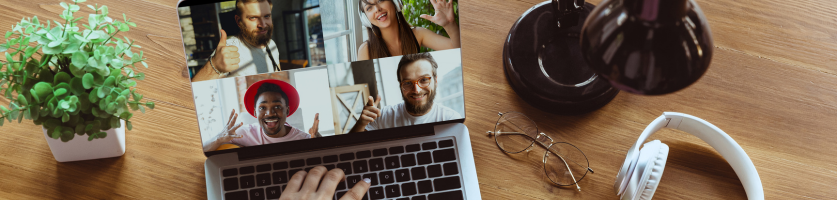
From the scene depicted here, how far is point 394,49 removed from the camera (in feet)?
2.41

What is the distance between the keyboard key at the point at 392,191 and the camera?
0.72m

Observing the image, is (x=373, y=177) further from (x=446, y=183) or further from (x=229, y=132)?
(x=229, y=132)

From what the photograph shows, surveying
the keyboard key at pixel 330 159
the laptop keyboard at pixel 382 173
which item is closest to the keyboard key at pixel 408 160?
the laptop keyboard at pixel 382 173

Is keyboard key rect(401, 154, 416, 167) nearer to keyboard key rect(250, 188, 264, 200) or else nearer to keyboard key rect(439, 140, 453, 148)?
keyboard key rect(439, 140, 453, 148)

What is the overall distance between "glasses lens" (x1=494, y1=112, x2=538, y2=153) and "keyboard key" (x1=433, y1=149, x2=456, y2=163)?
9cm

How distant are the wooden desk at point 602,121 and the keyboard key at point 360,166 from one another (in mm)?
175

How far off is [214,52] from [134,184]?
251 millimetres

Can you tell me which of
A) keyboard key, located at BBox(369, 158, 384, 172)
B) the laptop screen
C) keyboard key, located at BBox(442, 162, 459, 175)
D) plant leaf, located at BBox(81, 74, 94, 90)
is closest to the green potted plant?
plant leaf, located at BBox(81, 74, 94, 90)

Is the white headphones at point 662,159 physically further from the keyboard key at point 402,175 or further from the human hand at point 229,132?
the human hand at point 229,132

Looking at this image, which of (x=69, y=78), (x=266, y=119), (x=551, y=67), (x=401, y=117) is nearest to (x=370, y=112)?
(x=401, y=117)

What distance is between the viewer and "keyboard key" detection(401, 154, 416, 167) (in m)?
0.73

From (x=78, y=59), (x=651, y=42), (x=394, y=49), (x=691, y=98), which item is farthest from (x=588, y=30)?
(x=78, y=59)

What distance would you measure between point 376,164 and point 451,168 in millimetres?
110

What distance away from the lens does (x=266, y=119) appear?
2.40 feet
